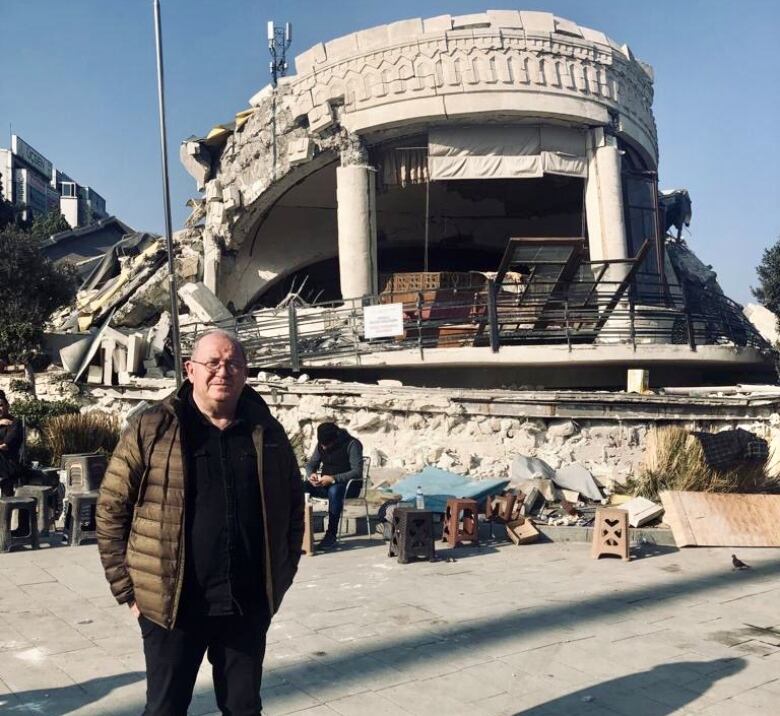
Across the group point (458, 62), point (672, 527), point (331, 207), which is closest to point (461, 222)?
point (331, 207)

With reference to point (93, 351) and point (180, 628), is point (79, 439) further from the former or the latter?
point (180, 628)

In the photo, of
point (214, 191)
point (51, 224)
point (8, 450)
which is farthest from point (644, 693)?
point (51, 224)

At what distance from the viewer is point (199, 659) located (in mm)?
2885

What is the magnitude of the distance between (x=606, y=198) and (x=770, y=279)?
7880 millimetres

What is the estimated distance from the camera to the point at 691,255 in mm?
29438

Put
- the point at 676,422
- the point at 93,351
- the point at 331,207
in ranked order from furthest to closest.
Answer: the point at 331,207
the point at 93,351
the point at 676,422

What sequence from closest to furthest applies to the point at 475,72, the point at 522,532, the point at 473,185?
the point at 522,532, the point at 475,72, the point at 473,185

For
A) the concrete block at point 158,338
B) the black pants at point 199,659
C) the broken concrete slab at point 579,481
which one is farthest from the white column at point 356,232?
the black pants at point 199,659

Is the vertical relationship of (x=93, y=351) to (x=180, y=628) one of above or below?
above

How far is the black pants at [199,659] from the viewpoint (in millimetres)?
2793

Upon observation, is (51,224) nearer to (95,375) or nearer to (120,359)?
(95,375)

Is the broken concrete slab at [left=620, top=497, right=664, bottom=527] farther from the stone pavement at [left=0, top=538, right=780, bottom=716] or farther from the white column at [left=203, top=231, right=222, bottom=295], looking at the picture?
the white column at [left=203, top=231, right=222, bottom=295]

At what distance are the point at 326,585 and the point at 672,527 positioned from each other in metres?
3.91

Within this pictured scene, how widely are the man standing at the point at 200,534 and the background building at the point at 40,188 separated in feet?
220
